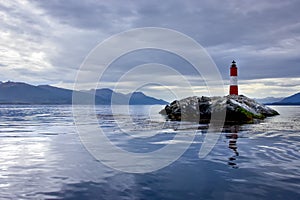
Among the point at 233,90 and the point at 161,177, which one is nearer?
the point at 161,177

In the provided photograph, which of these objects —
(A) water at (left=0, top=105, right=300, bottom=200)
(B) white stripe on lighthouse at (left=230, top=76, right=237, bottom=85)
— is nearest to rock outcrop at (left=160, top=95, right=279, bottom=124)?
(B) white stripe on lighthouse at (left=230, top=76, right=237, bottom=85)

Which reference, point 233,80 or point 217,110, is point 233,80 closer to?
point 233,80

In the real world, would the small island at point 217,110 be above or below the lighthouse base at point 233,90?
below

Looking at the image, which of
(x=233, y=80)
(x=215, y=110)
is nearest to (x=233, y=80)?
(x=233, y=80)

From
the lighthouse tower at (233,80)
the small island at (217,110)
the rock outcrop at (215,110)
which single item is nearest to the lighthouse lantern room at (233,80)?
the lighthouse tower at (233,80)

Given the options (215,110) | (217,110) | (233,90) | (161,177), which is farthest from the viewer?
(233,90)

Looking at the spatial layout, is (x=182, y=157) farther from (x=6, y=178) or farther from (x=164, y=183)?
(x=6, y=178)

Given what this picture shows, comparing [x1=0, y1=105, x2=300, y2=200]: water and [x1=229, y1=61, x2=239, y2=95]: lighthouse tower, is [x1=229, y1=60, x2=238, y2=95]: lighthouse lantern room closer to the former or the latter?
[x1=229, y1=61, x2=239, y2=95]: lighthouse tower

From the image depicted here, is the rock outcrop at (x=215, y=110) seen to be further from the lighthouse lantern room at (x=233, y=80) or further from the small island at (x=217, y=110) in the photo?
the lighthouse lantern room at (x=233, y=80)

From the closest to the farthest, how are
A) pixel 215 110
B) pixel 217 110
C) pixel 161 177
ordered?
pixel 161 177, pixel 217 110, pixel 215 110

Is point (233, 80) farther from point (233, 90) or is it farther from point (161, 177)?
point (161, 177)

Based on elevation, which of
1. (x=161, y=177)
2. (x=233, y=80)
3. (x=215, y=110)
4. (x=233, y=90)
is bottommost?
(x=161, y=177)

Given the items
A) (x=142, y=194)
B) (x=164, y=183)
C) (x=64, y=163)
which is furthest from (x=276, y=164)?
(x=64, y=163)

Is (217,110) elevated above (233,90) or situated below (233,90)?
below
